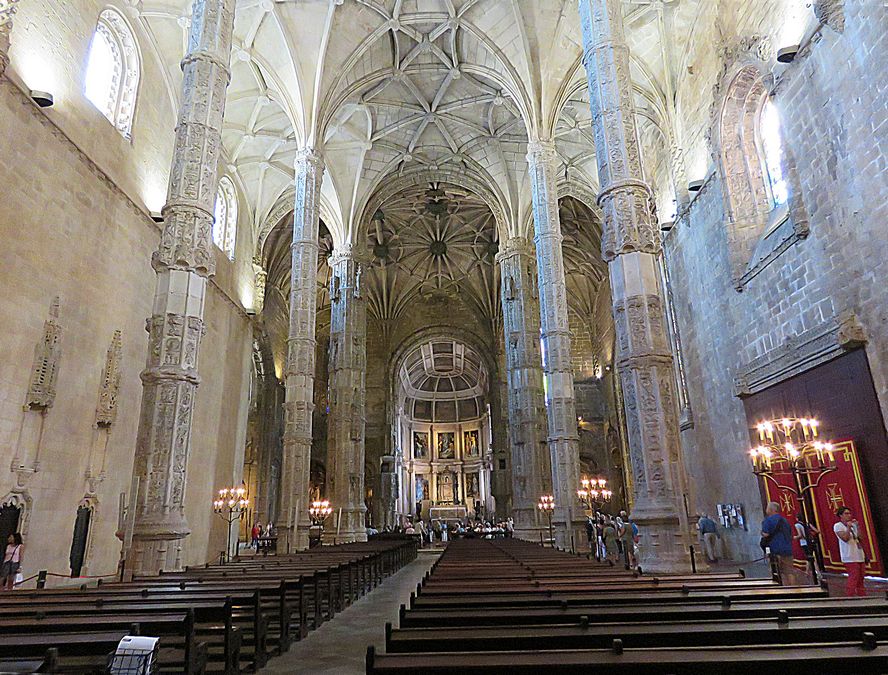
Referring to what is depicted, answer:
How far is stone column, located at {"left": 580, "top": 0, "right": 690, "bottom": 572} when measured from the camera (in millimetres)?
8656

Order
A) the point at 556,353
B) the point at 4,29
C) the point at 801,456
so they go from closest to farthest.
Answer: the point at 801,456
the point at 4,29
the point at 556,353

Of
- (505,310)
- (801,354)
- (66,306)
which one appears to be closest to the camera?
(801,354)

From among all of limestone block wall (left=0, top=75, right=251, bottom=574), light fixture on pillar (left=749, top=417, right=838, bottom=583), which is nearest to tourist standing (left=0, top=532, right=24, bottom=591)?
limestone block wall (left=0, top=75, right=251, bottom=574)

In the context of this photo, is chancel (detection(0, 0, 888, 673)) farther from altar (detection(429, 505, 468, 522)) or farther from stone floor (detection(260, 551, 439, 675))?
altar (detection(429, 505, 468, 522))

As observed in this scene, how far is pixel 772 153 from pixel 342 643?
51.0 ft

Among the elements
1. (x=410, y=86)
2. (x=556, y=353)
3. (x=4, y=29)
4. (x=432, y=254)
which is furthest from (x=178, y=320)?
(x=432, y=254)

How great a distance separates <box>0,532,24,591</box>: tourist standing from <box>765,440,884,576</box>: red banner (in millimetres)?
14304

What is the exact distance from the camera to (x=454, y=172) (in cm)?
2933

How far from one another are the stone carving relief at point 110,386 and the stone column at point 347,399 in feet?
36.5

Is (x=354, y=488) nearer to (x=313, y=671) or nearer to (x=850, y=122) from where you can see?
(x=313, y=671)

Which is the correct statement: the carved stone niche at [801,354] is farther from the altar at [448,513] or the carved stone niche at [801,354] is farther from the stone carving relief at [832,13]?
the altar at [448,513]

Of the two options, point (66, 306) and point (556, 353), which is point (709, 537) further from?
point (66, 306)

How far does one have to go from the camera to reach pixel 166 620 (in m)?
4.21

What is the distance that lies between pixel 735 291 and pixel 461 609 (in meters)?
14.5
